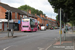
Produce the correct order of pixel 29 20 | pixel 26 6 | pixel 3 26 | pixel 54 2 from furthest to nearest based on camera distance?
pixel 26 6, pixel 3 26, pixel 29 20, pixel 54 2

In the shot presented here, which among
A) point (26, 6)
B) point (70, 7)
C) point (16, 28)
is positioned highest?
point (26, 6)

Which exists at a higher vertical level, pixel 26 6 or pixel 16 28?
pixel 26 6

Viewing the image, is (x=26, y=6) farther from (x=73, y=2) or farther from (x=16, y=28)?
(x=73, y=2)

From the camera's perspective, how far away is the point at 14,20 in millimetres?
50094

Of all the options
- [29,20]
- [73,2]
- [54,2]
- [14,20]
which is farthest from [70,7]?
[14,20]

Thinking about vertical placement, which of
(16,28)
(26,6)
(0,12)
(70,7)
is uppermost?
(26,6)

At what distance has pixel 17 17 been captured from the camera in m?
51.7

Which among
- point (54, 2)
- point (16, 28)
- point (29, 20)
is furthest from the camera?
point (16, 28)

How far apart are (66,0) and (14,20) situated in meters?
37.2

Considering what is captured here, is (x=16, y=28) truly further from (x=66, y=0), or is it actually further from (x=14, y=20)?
(x=66, y=0)

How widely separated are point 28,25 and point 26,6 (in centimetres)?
6397

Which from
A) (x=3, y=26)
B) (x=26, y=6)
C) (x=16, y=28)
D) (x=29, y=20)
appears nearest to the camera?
(x=29, y=20)

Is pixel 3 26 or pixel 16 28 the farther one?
pixel 16 28

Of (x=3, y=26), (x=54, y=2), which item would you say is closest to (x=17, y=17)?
(x=3, y=26)
